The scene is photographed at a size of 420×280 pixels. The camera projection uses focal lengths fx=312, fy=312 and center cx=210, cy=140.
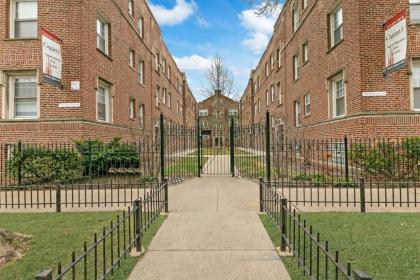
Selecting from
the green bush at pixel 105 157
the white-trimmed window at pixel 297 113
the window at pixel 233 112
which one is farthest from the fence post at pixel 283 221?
the window at pixel 233 112

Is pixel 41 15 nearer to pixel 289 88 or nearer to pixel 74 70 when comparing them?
pixel 74 70

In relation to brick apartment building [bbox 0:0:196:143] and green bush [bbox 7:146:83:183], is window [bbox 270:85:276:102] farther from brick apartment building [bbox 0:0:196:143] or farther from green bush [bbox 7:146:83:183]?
green bush [bbox 7:146:83:183]

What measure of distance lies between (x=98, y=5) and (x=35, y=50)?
363cm

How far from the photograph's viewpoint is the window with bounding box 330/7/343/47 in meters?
13.9

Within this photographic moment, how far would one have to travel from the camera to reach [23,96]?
13.0 metres

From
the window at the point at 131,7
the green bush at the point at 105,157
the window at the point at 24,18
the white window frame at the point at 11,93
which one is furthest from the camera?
the window at the point at 131,7

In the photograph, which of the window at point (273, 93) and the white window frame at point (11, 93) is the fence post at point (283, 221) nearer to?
the white window frame at point (11, 93)

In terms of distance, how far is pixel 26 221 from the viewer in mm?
6398

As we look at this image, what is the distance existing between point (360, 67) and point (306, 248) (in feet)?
30.0

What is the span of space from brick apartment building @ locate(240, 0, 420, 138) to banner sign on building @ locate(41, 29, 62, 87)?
9352 mm

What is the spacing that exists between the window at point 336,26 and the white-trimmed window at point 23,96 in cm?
1322

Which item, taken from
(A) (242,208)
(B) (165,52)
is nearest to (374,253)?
(A) (242,208)

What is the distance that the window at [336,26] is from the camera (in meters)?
13.9

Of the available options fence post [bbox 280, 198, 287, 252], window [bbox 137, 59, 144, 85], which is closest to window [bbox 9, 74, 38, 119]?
window [bbox 137, 59, 144, 85]
